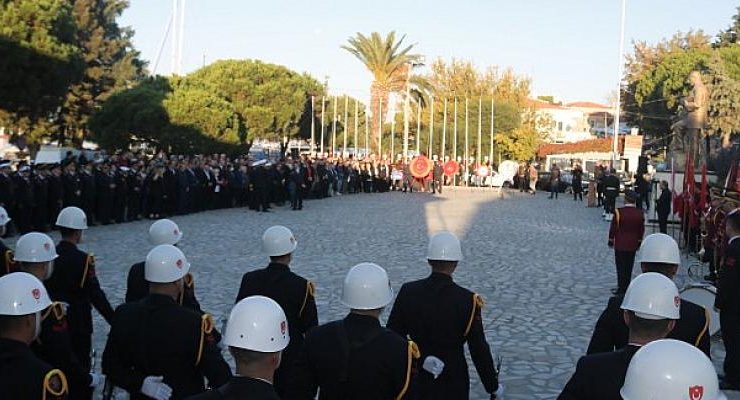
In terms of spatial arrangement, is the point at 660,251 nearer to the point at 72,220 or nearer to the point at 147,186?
the point at 72,220

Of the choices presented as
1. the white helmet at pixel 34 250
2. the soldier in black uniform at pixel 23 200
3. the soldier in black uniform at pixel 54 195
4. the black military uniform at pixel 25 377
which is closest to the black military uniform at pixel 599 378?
the black military uniform at pixel 25 377

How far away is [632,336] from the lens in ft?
12.4

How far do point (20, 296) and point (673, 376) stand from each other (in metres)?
2.97

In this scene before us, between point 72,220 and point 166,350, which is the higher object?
point 72,220

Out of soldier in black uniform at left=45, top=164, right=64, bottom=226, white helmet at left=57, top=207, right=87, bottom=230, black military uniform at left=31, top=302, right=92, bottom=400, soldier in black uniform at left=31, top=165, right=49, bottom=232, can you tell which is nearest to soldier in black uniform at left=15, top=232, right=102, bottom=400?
black military uniform at left=31, top=302, right=92, bottom=400

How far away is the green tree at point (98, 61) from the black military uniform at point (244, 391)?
44316mm

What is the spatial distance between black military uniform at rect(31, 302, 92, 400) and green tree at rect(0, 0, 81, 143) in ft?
96.2

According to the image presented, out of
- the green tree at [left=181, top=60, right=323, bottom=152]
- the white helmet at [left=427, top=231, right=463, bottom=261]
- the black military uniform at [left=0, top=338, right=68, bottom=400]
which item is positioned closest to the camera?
the black military uniform at [left=0, top=338, right=68, bottom=400]

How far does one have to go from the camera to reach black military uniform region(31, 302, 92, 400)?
494cm

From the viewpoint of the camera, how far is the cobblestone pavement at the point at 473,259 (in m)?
9.84

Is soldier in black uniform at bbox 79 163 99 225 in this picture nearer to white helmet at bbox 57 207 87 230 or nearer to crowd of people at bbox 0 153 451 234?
crowd of people at bbox 0 153 451 234

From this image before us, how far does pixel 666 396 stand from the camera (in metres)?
2.33

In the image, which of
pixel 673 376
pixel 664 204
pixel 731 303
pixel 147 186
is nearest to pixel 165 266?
pixel 673 376

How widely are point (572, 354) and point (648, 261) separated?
10.5ft
